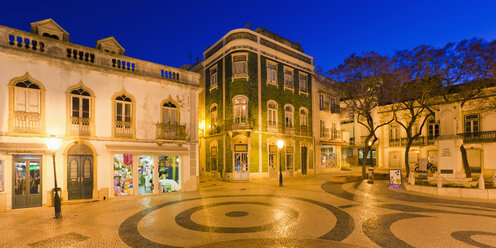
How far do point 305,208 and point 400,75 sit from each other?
13830mm

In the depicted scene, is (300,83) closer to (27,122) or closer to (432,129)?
(432,129)

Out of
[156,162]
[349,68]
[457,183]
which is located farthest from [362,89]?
[156,162]

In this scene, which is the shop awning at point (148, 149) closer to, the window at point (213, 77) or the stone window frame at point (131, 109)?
the stone window frame at point (131, 109)

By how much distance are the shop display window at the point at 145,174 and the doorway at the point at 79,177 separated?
2607 mm

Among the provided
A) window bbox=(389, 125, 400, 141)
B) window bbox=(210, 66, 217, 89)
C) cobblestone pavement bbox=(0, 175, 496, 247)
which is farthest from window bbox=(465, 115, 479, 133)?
window bbox=(210, 66, 217, 89)

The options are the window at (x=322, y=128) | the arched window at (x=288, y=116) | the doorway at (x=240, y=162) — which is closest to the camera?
the doorway at (x=240, y=162)

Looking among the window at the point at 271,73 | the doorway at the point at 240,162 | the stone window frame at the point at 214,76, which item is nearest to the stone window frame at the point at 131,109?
the doorway at the point at 240,162

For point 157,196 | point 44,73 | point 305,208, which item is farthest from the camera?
point 157,196

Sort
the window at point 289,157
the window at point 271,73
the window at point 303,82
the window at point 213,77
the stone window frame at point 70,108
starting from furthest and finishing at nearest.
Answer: the window at point 303,82, the window at point 289,157, the window at point 213,77, the window at point 271,73, the stone window frame at point 70,108

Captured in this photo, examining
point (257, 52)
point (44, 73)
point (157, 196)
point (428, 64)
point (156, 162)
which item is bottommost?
point (157, 196)

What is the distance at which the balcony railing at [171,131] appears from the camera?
16.7 meters

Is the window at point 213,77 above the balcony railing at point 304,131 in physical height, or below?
above

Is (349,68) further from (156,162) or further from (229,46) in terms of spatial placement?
(156,162)

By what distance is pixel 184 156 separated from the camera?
17.6m
